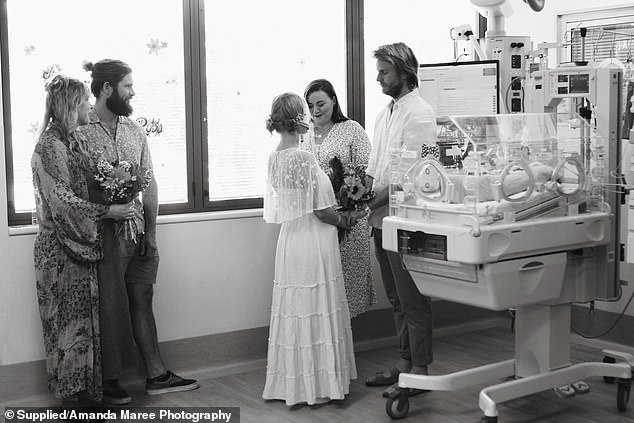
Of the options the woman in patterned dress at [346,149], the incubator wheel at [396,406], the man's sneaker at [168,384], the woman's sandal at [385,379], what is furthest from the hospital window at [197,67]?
the incubator wheel at [396,406]

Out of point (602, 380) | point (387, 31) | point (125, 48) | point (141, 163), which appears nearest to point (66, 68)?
point (125, 48)

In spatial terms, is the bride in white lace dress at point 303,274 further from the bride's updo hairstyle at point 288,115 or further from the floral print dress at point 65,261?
the floral print dress at point 65,261

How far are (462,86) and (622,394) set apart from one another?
2002 millimetres

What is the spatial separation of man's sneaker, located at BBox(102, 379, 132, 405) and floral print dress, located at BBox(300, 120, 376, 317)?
135 cm

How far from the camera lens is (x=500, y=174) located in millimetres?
3523

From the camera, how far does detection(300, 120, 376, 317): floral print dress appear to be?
4.74 metres

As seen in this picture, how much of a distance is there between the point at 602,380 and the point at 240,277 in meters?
2.00

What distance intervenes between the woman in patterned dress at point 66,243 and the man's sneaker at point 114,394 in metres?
0.23

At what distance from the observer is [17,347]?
13.5 ft

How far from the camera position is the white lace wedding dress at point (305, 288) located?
4.02 m

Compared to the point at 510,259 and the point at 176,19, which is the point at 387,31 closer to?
the point at 176,19

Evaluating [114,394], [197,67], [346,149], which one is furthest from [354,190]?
[114,394]

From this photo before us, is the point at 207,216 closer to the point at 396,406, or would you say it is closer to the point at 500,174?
the point at 396,406

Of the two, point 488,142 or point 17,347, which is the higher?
point 488,142
